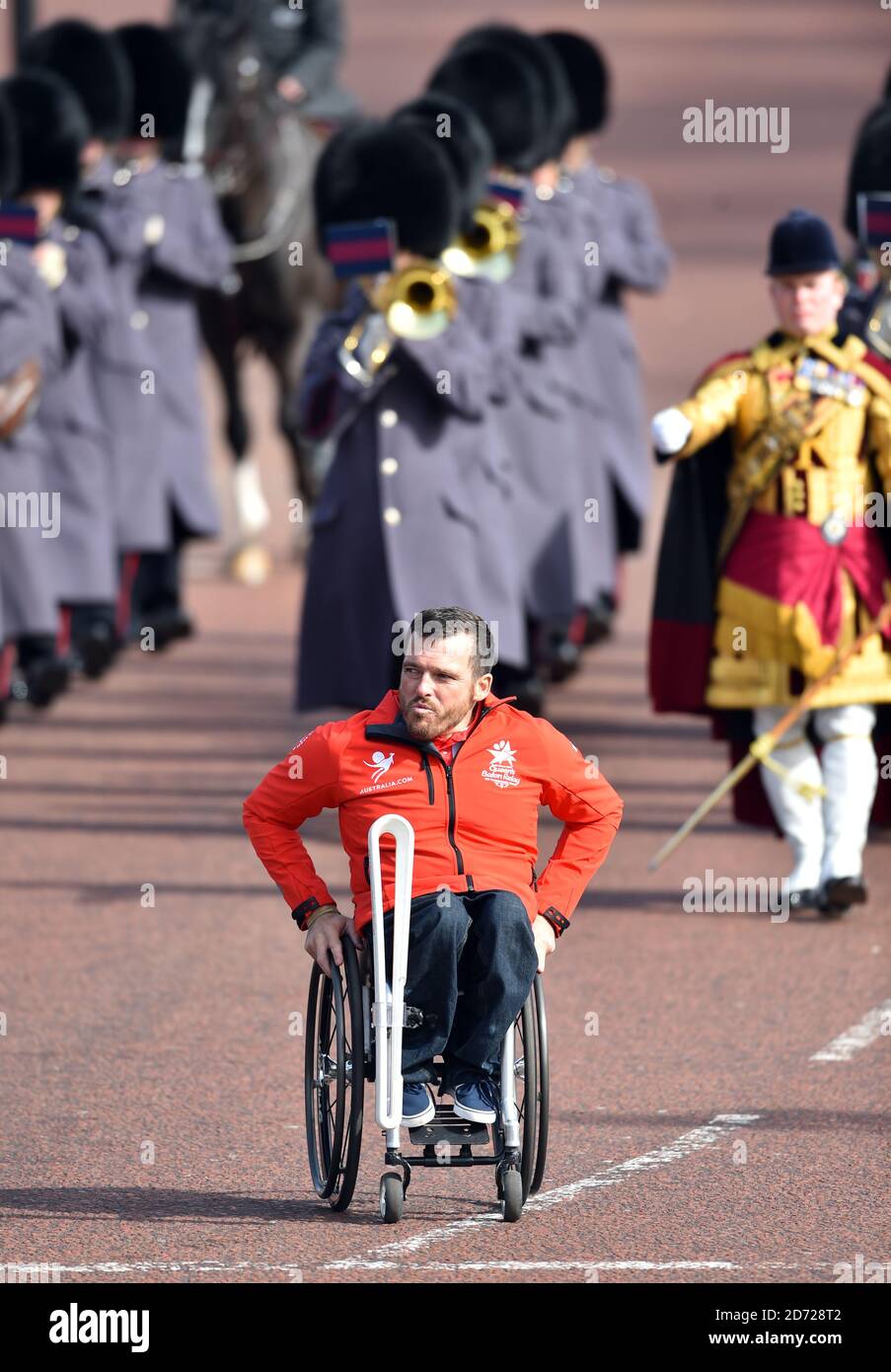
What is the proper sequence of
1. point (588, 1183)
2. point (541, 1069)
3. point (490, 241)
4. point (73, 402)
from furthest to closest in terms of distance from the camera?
point (73, 402) → point (490, 241) → point (588, 1183) → point (541, 1069)

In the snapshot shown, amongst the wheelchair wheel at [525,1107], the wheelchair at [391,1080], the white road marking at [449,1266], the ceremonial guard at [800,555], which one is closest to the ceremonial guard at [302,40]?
the ceremonial guard at [800,555]

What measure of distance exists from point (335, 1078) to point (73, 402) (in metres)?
6.66

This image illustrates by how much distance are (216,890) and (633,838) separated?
1406mm

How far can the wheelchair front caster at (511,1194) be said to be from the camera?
18.5 ft

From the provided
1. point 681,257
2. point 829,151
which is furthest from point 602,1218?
point 829,151

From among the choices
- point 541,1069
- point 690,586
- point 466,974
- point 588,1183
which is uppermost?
point 466,974

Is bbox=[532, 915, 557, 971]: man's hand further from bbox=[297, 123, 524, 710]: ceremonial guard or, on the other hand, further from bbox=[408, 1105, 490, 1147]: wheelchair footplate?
bbox=[297, 123, 524, 710]: ceremonial guard

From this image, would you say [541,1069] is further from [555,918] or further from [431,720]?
[431,720]

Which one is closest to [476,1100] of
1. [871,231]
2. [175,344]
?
[871,231]

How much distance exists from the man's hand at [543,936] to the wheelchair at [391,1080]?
0.05 m

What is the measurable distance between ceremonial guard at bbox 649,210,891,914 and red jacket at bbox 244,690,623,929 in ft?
8.38

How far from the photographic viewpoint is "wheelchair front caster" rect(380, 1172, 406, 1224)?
5.65 meters

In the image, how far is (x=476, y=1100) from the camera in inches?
219

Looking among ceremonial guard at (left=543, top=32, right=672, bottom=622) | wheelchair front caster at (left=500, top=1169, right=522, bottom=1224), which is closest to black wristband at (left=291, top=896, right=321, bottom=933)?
wheelchair front caster at (left=500, top=1169, right=522, bottom=1224)
